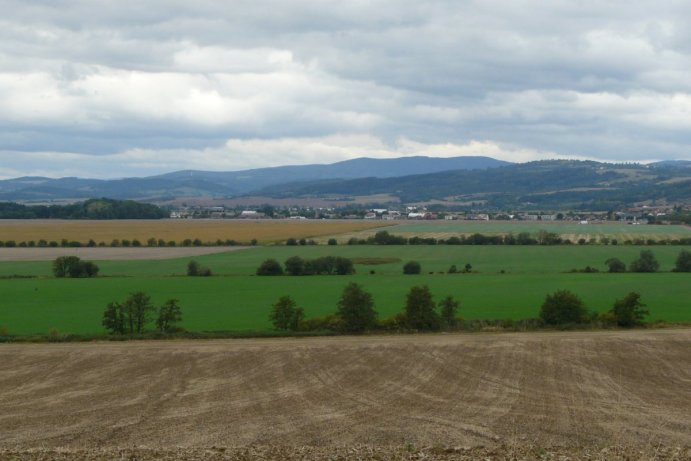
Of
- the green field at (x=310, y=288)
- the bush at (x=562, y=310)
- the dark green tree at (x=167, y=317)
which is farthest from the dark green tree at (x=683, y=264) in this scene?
the dark green tree at (x=167, y=317)

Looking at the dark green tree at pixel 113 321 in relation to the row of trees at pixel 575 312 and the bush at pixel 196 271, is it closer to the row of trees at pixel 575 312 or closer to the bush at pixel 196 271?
the row of trees at pixel 575 312

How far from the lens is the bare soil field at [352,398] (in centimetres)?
2123

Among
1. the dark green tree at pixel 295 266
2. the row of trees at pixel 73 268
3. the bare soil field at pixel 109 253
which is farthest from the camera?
the bare soil field at pixel 109 253

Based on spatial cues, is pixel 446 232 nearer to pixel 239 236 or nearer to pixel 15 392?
pixel 239 236

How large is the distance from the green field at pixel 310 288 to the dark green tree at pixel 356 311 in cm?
532

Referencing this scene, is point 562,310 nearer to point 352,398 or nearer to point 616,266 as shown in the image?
point 352,398

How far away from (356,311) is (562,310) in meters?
11.9

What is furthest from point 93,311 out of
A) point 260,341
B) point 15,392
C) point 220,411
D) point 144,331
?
point 220,411

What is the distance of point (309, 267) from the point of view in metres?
76.3

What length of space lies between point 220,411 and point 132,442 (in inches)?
154

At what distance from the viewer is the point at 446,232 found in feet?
461

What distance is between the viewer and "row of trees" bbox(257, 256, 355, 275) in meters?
75.5

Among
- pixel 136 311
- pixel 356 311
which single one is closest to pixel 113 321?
pixel 136 311

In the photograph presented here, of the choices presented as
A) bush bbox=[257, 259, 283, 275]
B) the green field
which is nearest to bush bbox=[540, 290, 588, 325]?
the green field
